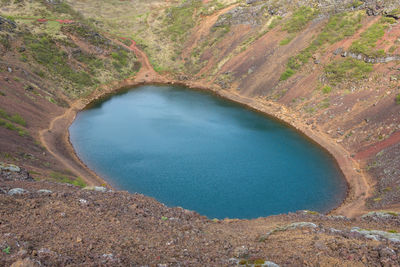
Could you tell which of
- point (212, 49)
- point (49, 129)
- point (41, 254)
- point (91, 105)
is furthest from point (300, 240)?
point (212, 49)

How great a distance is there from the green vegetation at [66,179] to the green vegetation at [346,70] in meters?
50.9

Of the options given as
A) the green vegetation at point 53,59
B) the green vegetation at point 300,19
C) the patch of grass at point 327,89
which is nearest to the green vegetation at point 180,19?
the green vegetation at point 300,19

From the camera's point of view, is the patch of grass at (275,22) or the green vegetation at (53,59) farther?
the patch of grass at (275,22)

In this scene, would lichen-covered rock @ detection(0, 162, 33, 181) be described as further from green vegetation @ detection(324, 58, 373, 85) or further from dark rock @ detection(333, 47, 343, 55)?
dark rock @ detection(333, 47, 343, 55)

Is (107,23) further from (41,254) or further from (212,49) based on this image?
(41,254)

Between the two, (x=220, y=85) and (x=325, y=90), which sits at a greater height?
(x=220, y=85)

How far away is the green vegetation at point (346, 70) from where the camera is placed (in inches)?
2377

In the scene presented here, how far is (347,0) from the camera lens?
2953 inches

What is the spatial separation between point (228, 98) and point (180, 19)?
4173 centimetres

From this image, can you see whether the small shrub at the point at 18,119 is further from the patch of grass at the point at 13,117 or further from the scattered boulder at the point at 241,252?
the scattered boulder at the point at 241,252

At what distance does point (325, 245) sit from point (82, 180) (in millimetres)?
29381

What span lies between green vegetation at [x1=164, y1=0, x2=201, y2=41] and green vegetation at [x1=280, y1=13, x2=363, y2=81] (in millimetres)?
38383

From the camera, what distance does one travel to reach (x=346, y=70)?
62.7m

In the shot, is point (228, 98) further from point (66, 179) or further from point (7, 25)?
point (7, 25)
